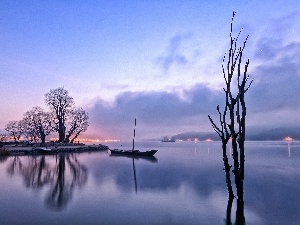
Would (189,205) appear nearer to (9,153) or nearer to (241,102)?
(241,102)

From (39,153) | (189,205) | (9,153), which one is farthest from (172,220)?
(39,153)


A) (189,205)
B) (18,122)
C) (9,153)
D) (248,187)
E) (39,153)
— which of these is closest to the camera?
(189,205)

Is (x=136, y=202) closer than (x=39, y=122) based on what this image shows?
Yes

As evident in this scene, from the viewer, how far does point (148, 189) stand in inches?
807

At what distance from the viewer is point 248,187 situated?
22.0 meters

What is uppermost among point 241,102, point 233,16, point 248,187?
point 233,16

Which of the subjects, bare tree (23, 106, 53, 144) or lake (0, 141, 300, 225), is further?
bare tree (23, 106, 53, 144)

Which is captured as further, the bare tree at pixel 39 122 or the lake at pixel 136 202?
the bare tree at pixel 39 122

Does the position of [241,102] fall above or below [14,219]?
above

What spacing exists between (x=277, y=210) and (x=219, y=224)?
4696mm

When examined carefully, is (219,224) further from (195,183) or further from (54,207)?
(195,183)

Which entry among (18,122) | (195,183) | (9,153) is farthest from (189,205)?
(18,122)

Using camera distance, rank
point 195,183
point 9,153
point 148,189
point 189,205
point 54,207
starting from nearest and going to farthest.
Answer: point 54,207 → point 189,205 → point 148,189 → point 195,183 → point 9,153

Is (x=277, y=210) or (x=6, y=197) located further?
(x=6, y=197)
